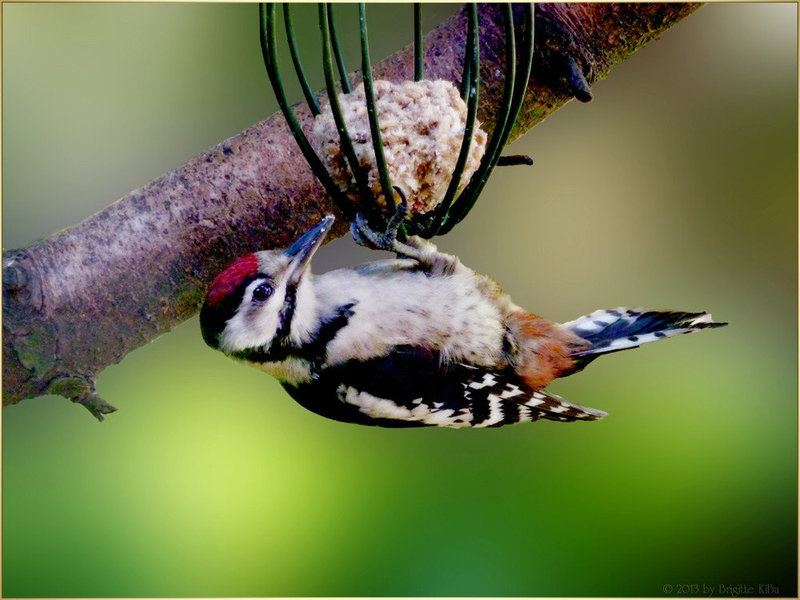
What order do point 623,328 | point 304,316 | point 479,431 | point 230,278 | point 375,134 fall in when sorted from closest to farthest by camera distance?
point 375,134 → point 230,278 → point 304,316 → point 623,328 → point 479,431

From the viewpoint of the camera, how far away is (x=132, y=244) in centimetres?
154

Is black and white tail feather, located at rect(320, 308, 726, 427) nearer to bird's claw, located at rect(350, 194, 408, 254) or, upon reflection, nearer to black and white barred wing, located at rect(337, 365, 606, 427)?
black and white barred wing, located at rect(337, 365, 606, 427)

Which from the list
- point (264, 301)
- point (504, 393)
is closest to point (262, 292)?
point (264, 301)

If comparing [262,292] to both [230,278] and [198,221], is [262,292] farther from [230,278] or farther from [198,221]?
[198,221]

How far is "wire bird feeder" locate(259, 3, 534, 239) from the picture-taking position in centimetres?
122

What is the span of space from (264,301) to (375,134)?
45 cm

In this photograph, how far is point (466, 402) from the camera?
1.57 metres

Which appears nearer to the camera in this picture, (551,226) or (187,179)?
(187,179)

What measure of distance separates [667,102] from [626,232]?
39cm

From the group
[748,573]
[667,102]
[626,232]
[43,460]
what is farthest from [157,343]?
[748,573]

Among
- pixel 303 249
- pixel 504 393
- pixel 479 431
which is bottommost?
pixel 479 431

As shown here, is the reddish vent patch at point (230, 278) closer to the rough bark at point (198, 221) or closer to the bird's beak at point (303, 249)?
the bird's beak at point (303, 249)

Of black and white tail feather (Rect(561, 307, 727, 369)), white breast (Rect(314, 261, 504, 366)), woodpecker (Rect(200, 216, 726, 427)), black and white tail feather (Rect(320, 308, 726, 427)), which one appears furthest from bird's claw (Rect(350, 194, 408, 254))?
black and white tail feather (Rect(561, 307, 727, 369))

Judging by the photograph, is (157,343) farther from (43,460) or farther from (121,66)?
(121,66)
